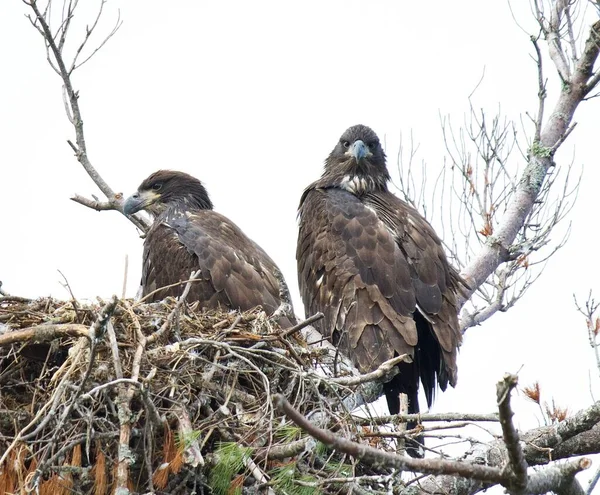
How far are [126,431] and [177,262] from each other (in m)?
2.84

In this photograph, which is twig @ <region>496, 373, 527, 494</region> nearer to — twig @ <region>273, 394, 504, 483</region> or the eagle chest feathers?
twig @ <region>273, 394, 504, 483</region>

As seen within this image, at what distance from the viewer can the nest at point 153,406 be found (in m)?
4.53

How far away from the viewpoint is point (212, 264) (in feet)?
23.0

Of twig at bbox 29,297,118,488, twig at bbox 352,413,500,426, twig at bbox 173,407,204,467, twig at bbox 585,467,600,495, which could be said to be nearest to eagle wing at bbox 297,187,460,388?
twig at bbox 352,413,500,426

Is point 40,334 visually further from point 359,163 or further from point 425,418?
point 359,163

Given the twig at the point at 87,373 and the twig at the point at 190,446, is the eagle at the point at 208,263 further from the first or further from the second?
the twig at the point at 87,373

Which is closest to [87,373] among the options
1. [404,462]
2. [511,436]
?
[404,462]

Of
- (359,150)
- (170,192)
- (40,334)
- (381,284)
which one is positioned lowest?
(40,334)

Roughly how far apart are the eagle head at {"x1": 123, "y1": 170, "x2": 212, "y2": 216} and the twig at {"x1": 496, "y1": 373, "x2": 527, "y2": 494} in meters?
5.51

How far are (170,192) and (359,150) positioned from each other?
166 cm

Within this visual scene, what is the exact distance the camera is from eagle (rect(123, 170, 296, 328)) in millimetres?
6879

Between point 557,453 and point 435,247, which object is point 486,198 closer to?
point 435,247

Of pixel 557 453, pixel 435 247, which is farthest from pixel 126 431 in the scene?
pixel 435 247

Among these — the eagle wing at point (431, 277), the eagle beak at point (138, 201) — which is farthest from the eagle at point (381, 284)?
the eagle beak at point (138, 201)
